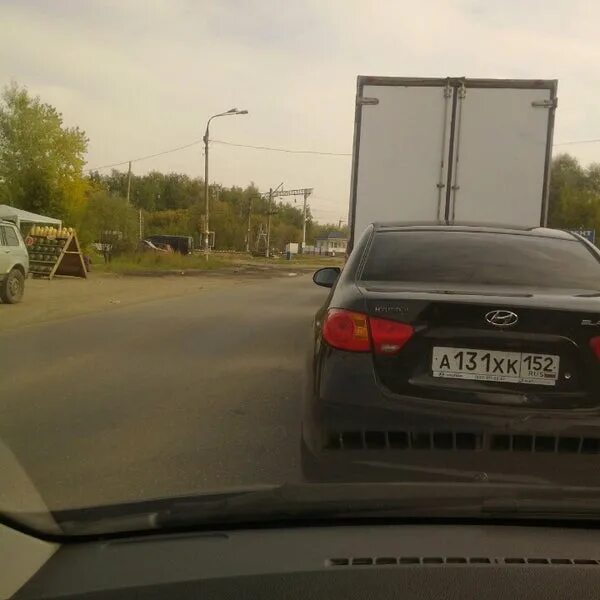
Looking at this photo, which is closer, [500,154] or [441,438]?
[441,438]

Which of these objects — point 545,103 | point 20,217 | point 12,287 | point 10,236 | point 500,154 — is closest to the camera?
point 545,103

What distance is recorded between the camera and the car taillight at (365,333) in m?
3.53

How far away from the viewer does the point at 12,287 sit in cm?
1552

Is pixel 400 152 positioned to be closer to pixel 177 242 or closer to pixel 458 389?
pixel 458 389

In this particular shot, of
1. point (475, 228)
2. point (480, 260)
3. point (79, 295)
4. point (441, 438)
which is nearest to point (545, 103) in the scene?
point (475, 228)

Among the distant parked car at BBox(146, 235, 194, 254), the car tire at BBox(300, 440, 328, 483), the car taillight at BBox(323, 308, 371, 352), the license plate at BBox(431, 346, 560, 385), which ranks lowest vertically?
the distant parked car at BBox(146, 235, 194, 254)

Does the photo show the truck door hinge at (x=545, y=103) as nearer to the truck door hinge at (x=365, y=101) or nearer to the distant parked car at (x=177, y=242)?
the truck door hinge at (x=365, y=101)

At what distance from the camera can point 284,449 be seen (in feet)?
16.5

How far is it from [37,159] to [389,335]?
41.2 meters

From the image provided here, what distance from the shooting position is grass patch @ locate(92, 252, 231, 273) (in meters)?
33.2

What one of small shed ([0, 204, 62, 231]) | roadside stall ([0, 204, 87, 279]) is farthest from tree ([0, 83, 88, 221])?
roadside stall ([0, 204, 87, 279])

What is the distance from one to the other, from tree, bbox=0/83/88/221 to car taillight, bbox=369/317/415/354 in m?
38.4

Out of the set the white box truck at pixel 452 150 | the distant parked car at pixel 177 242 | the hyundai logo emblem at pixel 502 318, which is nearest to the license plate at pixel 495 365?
the hyundai logo emblem at pixel 502 318

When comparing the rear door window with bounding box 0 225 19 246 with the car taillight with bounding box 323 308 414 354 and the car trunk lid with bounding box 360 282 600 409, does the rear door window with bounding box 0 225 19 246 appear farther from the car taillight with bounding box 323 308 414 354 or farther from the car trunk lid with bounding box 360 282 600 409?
the car trunk lid with bounding box 360 282 600 409
